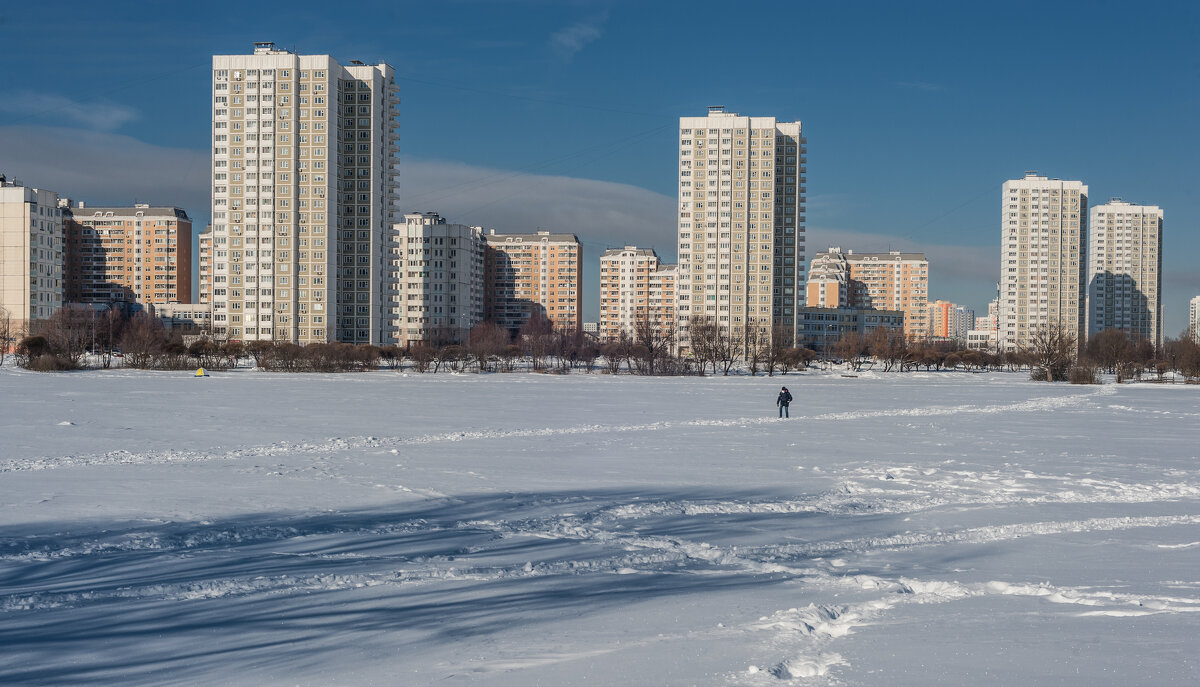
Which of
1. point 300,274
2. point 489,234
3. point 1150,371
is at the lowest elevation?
point 1150,371

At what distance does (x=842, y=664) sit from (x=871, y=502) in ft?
22.9

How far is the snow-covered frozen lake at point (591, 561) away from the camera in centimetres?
624

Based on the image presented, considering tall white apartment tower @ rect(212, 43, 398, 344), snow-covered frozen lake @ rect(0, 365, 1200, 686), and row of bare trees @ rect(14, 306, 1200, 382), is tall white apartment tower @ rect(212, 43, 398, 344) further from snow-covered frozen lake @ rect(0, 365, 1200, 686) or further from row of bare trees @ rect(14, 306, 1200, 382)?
snow-covered frozen lake @ rect(0, 365, 1200, 686)

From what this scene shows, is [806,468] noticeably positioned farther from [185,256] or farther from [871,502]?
[185,256]

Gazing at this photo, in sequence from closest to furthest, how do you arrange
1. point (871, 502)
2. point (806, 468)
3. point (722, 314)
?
point (871, 502) → point (806, 468) → point (722, 314)

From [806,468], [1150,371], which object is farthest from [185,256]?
[806,468]

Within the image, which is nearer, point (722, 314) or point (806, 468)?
point (806, 468)

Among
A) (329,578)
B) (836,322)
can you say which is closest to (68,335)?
(329,578)

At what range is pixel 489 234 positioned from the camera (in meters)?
194

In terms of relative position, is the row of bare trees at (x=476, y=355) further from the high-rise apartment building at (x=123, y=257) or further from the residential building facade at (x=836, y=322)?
the high-rise apartment building at (x=123, y=257)

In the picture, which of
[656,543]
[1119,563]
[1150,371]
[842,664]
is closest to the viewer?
[842,664]

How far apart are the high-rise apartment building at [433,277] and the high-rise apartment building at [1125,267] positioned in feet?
426

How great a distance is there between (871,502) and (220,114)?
102 metres

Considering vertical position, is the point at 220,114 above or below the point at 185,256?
above
